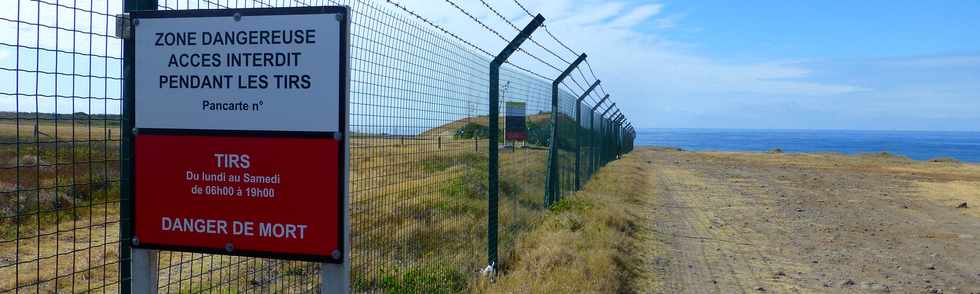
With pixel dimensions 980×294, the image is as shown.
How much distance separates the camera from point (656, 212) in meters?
13.9

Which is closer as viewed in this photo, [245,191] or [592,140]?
[245,191]

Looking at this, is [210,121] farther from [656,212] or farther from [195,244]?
[656,212]

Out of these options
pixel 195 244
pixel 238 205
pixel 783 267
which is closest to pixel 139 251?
pixel 195 244

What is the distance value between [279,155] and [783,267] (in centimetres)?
714

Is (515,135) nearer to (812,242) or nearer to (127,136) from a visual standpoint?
(812,242)

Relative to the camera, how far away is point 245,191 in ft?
9.32

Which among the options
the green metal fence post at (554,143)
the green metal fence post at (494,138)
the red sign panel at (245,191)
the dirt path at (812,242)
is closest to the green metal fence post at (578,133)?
the dirt path at (812,242)

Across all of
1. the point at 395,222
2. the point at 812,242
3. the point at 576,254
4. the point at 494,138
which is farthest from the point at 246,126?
the point at 812,242

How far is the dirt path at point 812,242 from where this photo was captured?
26.0ft

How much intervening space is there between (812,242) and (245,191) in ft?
30.3

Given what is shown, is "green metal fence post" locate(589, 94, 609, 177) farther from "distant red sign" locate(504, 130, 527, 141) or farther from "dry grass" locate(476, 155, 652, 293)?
"distant red sign" locate(504, 130, 527, 141)

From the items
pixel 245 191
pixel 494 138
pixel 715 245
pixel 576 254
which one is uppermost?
pixel 494 138

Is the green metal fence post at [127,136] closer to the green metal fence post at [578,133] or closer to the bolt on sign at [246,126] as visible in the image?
the bolt on sign at [246,126]

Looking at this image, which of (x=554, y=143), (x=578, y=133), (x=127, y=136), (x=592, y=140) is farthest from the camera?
(x=592, y=140)
